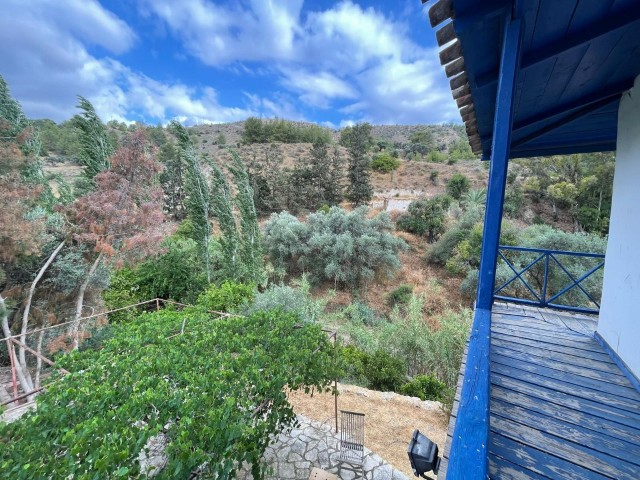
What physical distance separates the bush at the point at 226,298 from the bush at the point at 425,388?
4594 millimetres

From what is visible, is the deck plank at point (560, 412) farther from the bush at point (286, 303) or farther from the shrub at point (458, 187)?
the shrub at point (458, 187)

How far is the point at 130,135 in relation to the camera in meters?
7.53

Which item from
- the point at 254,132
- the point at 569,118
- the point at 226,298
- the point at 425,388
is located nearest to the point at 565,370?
the point at 569,118

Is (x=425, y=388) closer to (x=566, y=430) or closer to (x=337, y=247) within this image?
(x=566, y=430)

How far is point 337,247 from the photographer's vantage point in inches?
508

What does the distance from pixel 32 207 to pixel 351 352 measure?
8.11 metres

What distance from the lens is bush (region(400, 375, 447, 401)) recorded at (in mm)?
5980

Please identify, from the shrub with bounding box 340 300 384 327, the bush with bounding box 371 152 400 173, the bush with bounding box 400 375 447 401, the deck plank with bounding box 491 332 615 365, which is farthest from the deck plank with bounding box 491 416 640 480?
the bush with bounding box 371 152 400 173

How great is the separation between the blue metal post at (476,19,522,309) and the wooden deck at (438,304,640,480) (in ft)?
1.63

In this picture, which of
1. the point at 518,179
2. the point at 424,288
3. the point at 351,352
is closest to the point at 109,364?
the point at 351,352

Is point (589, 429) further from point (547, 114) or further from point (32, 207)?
point (32, 207)

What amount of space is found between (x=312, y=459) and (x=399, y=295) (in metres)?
8.88

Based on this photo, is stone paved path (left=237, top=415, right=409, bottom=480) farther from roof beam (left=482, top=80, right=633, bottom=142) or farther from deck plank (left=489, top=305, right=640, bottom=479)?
roof beam (left=482, top=80, right=633, bottom=142)

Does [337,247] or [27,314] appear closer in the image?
[27,314]
